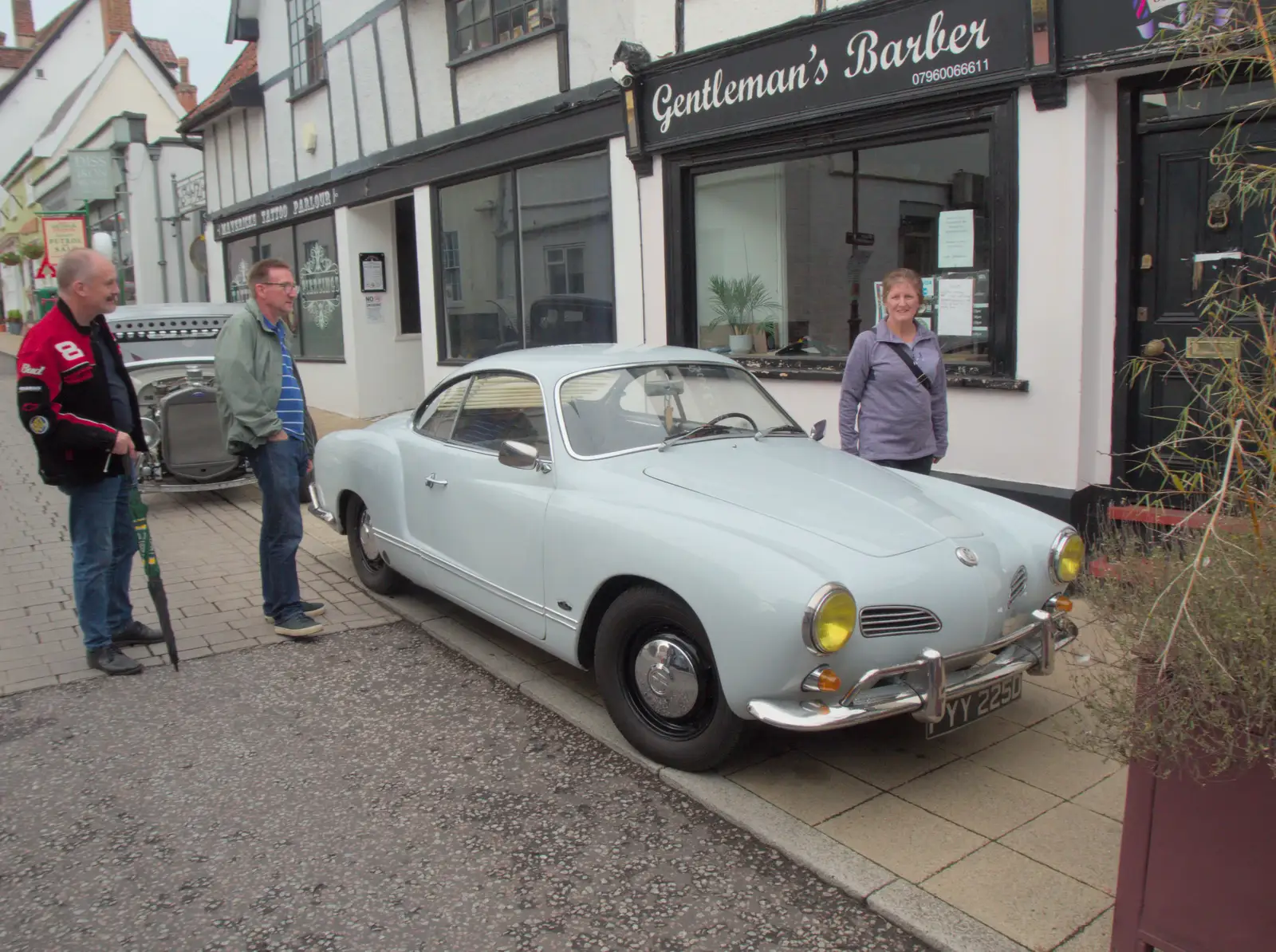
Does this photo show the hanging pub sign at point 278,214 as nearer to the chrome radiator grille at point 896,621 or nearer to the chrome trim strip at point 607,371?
the chrome trim strip at point 607,371

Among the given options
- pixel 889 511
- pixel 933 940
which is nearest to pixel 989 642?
pixel 889 511

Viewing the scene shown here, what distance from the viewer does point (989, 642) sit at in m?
3.57

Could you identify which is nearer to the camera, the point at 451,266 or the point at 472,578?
the point at 472,578

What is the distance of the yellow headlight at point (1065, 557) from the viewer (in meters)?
3.92

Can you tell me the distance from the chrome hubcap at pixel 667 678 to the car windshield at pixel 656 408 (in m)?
0.97

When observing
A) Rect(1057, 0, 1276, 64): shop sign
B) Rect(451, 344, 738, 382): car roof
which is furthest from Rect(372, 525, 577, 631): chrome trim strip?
Rect(1057, 0, 1276, 64): shop sign

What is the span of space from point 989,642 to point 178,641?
4.09 m

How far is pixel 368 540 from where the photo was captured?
6098 millimetres

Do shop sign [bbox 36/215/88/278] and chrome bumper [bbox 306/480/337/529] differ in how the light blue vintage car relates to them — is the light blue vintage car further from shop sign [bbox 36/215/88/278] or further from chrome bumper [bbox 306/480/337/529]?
shop sign [bbox 36/215/88/278]

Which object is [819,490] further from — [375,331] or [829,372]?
[375,331]

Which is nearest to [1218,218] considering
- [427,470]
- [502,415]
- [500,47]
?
[502,415]

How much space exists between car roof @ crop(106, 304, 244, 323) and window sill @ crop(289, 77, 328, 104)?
16.3 feet

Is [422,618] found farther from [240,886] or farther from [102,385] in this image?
[240,886]

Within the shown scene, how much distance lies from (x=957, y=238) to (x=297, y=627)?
4744 millimetres
